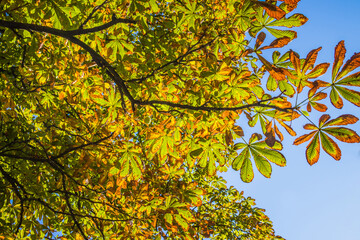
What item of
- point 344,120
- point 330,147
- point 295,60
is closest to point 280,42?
point 295,60

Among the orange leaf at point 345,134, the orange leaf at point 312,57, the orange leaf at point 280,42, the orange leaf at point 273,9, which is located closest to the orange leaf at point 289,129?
the orange leaf at point 345,134

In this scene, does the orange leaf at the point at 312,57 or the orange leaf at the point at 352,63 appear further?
the orange leaf at the point at 312,57

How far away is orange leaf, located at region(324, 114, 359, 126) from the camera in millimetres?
1121

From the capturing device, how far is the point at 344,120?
113cm

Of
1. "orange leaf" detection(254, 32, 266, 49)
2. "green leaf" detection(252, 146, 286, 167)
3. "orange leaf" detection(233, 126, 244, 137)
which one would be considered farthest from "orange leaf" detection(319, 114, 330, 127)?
"orange leaf" detection(233, 126, 244, 137)

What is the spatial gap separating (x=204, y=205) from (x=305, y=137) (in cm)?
479

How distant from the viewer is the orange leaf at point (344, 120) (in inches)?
44.1

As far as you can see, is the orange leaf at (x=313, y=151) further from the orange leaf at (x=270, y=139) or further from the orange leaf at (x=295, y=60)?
the orange leaf at (x=295, y=60)

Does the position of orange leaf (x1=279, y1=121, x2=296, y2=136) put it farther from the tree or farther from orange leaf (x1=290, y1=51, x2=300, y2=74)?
orange leaf (x1=290, y1=51, x2=300, y2=74)

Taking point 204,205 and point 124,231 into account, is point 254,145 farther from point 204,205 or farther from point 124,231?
point 204,205

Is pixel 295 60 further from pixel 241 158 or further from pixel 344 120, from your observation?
pixel 241 158

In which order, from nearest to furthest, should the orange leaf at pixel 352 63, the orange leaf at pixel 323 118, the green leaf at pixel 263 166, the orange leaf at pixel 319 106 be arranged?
the orange leaf at pixel 352 63 → the orange leaf at pixel 323 118 → the orange leaf at pixel 319 106 → the green leaf at pixel 263 166

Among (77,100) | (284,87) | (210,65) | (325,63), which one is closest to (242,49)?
(210,65)

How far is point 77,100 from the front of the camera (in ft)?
9.26
